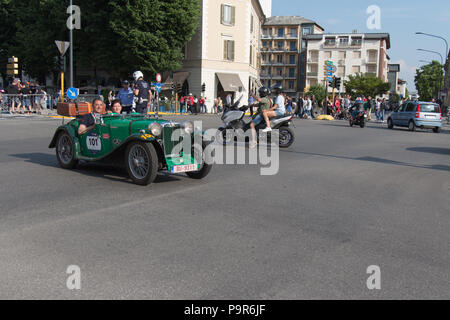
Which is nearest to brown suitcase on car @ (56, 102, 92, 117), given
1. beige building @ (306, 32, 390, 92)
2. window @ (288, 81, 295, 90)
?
beige building @ (306, 32, 390, 92)

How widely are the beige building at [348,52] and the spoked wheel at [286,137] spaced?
84.1 m

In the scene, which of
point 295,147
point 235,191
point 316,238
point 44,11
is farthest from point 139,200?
point 44,11

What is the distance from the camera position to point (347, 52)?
95.3 m

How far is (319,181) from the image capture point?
794 cm

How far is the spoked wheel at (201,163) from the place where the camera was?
7558 millimetres

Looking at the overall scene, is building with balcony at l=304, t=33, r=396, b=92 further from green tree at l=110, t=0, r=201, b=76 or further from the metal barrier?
the metal barrier

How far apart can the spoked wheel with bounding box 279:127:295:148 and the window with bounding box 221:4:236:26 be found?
34.6 metres

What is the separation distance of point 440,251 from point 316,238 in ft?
3.73

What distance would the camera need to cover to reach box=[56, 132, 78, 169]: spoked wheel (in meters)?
8.40

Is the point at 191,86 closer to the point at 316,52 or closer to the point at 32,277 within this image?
the point at 32,277

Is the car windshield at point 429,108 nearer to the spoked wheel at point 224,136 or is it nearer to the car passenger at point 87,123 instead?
the spoked wheel at point 224,136

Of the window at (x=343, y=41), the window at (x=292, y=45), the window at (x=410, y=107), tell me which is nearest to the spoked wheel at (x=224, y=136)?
the window at (x=410, y=107)

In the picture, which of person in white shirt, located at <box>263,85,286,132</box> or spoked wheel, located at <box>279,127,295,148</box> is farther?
spoked wheel, located at <box>279,127,295,148</box>

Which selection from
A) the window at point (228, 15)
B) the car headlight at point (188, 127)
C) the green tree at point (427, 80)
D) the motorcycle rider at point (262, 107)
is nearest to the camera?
the car headlight at point (188, 127)
